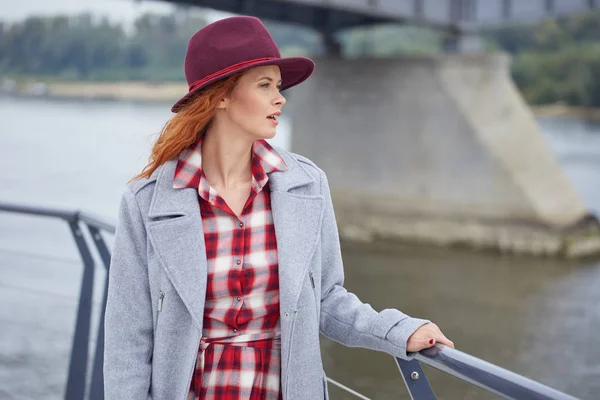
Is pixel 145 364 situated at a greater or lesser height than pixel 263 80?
lesser

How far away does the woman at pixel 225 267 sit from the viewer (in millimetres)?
1763

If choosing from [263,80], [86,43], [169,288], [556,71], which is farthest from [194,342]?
[556,71]

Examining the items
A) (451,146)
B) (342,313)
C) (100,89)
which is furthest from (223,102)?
(100,89)

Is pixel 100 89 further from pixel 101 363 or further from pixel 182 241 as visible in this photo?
pixel 182 241

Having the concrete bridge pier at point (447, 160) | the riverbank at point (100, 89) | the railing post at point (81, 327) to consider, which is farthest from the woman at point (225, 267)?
the riverbank at point (100, 89)

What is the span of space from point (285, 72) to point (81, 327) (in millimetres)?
1397

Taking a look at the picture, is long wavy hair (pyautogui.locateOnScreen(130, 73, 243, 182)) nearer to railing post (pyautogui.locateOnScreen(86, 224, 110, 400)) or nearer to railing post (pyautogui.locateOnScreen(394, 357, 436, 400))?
railing post (pyautogui.locateOnScreen(394, 357, 436, 400))

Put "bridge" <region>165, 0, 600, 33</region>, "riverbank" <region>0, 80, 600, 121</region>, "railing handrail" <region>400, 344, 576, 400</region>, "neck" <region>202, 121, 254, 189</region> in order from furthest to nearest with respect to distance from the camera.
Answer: "riverbank" <region>0, 80, 600, 121</region> → "bridge" <region>165, 0, 600, 33</region> → "neck" <region>202, 121, 254, 189</region> → "railing handrail" <region>400, 344, 576, 400</region>

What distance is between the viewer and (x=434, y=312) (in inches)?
562

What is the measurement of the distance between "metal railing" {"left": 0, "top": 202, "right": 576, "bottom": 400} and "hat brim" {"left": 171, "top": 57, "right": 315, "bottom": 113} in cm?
69

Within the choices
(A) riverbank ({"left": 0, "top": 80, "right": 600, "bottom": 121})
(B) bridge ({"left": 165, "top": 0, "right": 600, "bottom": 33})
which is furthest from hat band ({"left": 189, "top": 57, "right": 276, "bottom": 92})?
(A) riverbank ({"left": 0, "top": 80, "right": 600, "bottom": 121})

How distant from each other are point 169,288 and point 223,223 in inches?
7.3

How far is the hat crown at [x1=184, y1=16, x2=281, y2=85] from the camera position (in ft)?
5.85

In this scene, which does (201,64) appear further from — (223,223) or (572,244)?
(572,244)
